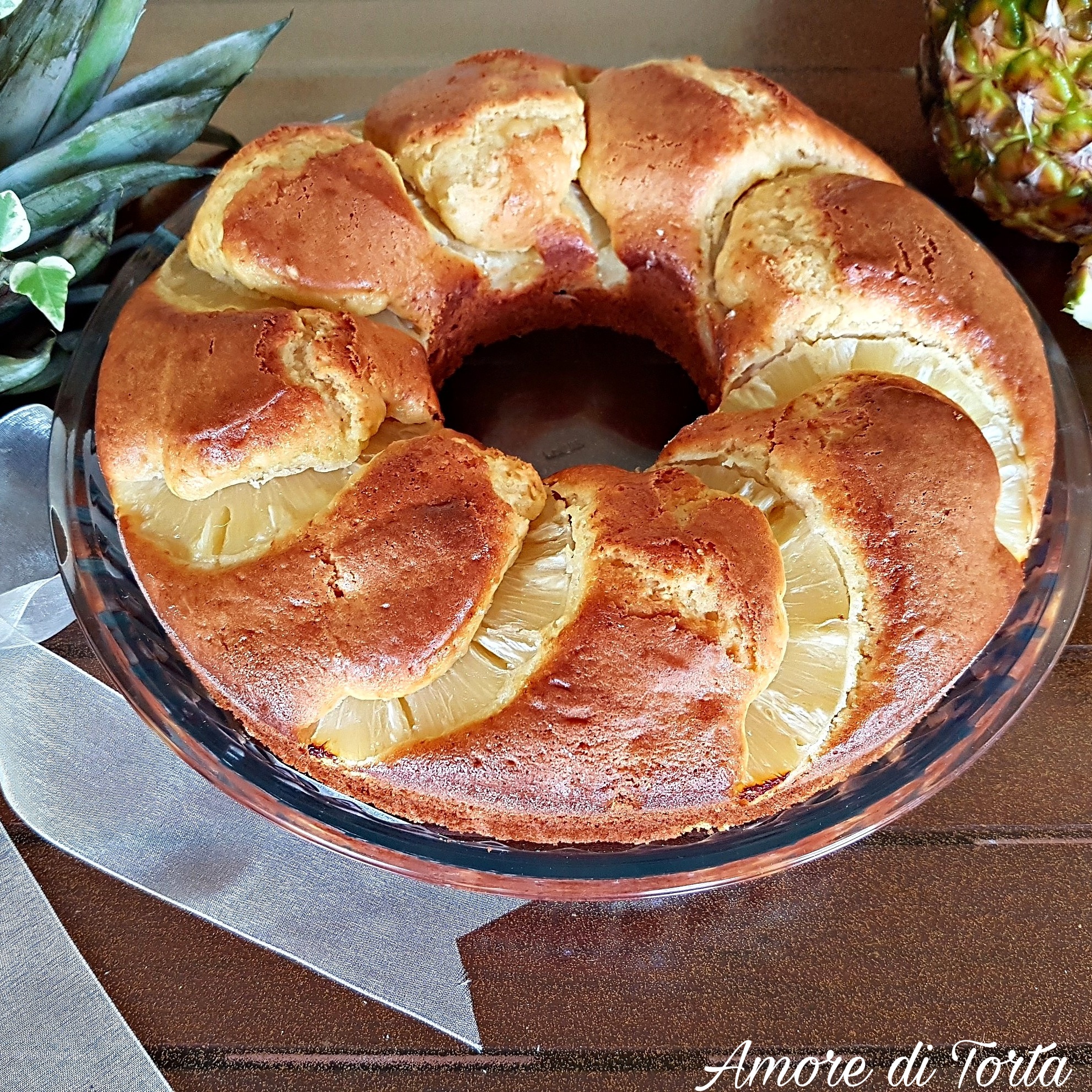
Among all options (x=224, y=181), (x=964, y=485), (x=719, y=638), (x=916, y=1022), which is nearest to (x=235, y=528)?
(x=224, y=181)

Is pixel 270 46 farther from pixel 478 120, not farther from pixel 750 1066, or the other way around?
pixel 750 1066

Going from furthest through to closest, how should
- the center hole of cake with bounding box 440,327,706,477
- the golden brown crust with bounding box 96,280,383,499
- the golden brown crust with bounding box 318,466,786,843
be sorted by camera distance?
1. the center hole of cake with bounding box 440,327,706,477
2. the golden brown crust with bounding box 96,280,383,499
3. the golden brown crust with bounding box 318,466,786,843

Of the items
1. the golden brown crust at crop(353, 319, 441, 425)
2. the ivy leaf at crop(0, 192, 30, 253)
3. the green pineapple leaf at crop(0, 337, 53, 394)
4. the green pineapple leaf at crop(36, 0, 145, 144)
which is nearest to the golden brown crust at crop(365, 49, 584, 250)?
the golden brown crust at crop(353, 319, 441, 425)

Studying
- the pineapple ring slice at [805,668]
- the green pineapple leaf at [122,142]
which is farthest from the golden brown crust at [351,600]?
the green pineapple leaf at [122,142]

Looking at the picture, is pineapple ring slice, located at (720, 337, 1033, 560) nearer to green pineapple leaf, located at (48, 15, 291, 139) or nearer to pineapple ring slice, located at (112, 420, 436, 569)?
pineapple ring slice, located at (112, 420, 436, 569)

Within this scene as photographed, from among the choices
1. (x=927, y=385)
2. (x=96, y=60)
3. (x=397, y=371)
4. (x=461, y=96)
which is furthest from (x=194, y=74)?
(x=927, y=385)

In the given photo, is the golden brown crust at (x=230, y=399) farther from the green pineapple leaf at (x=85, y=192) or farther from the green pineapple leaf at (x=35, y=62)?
the green pineapple leaf at (x=35, y=62)
